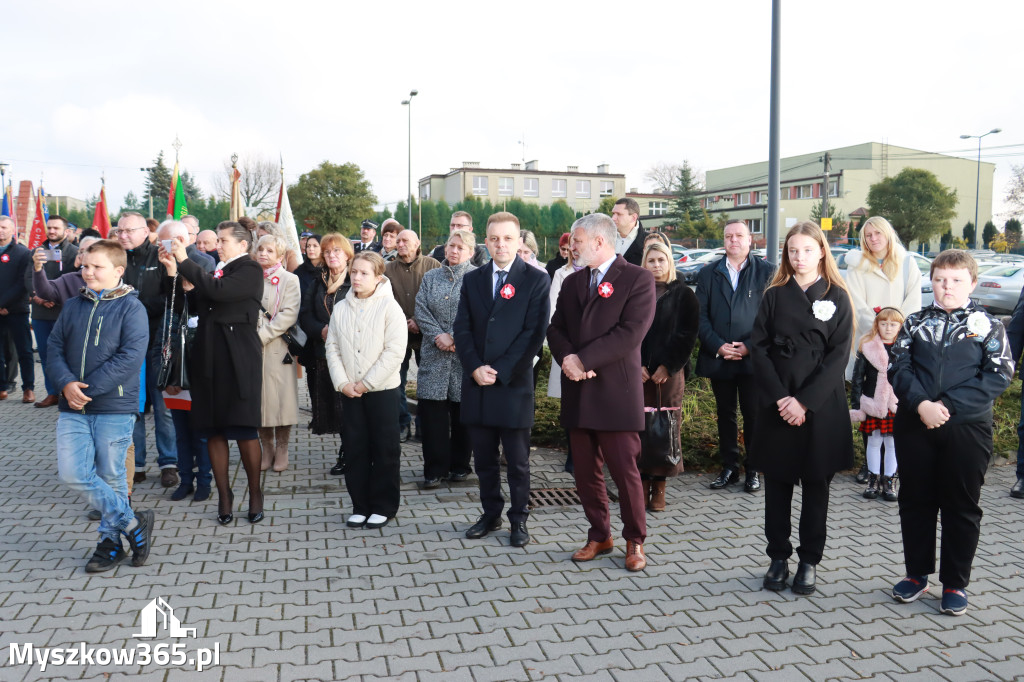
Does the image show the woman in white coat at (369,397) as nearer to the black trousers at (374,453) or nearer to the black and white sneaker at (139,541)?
the black trousers at (374,453)

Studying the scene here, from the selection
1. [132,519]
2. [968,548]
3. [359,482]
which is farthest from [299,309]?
[968,548]

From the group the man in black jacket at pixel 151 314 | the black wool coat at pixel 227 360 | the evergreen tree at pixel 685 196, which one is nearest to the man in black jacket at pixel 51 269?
the man in black jacket at pixel 151 314

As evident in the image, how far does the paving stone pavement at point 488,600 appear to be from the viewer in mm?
3762

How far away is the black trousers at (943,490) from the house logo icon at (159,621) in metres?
3.80

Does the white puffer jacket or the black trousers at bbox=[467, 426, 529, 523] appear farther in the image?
the white puffer jacket

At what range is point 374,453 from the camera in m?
5.90

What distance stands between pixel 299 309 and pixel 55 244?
18.2 feet

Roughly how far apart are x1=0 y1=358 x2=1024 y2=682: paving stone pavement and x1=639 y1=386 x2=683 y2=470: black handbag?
430 millimetres

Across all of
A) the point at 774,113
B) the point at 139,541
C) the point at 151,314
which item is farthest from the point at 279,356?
the point at 774,113

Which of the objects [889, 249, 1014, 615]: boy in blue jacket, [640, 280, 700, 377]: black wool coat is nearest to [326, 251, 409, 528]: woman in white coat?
[640, 280, 700, 377]: black wool coat

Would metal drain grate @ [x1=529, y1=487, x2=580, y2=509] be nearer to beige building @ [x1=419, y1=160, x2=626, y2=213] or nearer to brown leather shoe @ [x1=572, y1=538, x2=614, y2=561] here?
brown leather shoe @ [x1=572, y1=538, x2=614, y2=561]

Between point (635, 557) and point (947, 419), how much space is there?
6.20 feet

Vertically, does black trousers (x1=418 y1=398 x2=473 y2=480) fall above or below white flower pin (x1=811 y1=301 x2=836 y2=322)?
below

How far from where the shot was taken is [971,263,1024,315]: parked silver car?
878 inches
